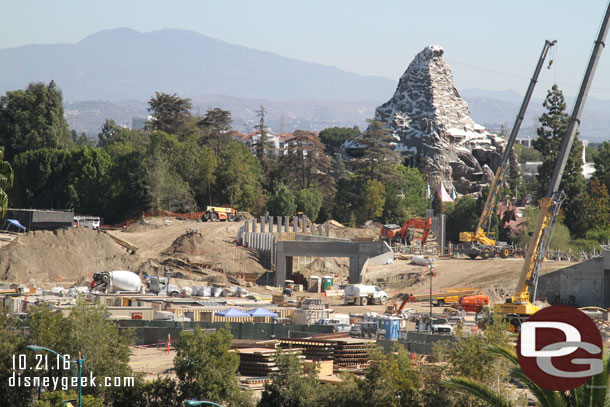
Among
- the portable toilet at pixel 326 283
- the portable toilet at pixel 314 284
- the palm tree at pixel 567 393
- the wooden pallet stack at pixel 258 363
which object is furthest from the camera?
the portable toilet at pixel 314 284

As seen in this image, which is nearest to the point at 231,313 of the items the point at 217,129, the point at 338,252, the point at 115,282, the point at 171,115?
the point at 115,282

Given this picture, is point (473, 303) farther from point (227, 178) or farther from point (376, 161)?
point (376, 161)

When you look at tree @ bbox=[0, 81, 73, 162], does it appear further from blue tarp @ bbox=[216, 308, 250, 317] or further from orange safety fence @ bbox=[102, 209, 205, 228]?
blue tarp @ bbox=[216, 308, 250, 317]

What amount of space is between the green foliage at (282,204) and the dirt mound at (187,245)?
2041cm

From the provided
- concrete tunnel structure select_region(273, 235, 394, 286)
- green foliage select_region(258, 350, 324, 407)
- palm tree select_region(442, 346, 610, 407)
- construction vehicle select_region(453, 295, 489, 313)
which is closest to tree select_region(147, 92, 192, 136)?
concrete tunnel structure select_region(273, 235, 394, 286)

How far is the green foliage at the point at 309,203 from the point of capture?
11281cm

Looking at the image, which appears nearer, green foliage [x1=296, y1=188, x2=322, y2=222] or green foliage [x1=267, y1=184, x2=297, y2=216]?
green foliage [x1=267, y1=184, x2=297, y2=216]

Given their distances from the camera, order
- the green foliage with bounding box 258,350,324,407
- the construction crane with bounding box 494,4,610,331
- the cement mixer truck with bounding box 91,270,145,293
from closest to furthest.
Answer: the green foliage with bounding box 258,350,324,407
the construction crane with bounding box 494,4,610,331
the cement mixer truck with bounding box 91,270,145,293

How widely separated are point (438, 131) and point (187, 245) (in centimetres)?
7533

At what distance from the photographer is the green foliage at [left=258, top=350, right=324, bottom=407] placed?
100ft

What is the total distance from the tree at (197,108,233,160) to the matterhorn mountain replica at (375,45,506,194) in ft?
105

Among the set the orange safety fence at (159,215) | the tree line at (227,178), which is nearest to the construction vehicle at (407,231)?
the tree line at (227,178)

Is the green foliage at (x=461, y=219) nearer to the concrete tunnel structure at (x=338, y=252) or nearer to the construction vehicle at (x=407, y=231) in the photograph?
the construction vehicle at (x=407, y=231)

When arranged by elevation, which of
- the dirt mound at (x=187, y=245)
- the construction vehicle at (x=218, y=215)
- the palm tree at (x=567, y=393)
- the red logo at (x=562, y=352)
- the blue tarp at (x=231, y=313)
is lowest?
the blue tarp at (x=231, y=313)
